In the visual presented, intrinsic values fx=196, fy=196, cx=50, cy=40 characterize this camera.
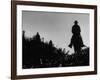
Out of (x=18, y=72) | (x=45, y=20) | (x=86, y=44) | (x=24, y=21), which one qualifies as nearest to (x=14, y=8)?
(x=24, y=21)

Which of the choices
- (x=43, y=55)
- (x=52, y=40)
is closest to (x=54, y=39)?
(x=52, y=40)

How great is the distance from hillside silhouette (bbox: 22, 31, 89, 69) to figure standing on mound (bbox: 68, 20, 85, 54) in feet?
0.18

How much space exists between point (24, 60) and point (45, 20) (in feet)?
1.09

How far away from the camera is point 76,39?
1.53 meters

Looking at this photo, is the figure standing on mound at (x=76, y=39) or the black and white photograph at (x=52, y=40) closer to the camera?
the black and white photograph at (x=52, y=40)

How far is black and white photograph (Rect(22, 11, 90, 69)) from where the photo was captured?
1.42 metres

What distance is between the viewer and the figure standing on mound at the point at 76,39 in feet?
5.00

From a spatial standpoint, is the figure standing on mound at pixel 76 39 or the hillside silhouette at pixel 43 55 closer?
the hillside silhouette at pixel 43 55

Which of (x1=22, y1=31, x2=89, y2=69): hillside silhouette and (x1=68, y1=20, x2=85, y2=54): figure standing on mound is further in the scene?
(x1=68, y1=20, x2=85, y2=54): figure standing on mound

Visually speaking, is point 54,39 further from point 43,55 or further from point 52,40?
point 43,55

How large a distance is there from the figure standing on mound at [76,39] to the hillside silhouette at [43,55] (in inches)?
2.2

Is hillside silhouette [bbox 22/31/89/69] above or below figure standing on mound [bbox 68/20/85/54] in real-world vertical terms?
below

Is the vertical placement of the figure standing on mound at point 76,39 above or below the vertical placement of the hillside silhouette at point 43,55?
above

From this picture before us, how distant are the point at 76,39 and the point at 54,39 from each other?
0.18 metres
